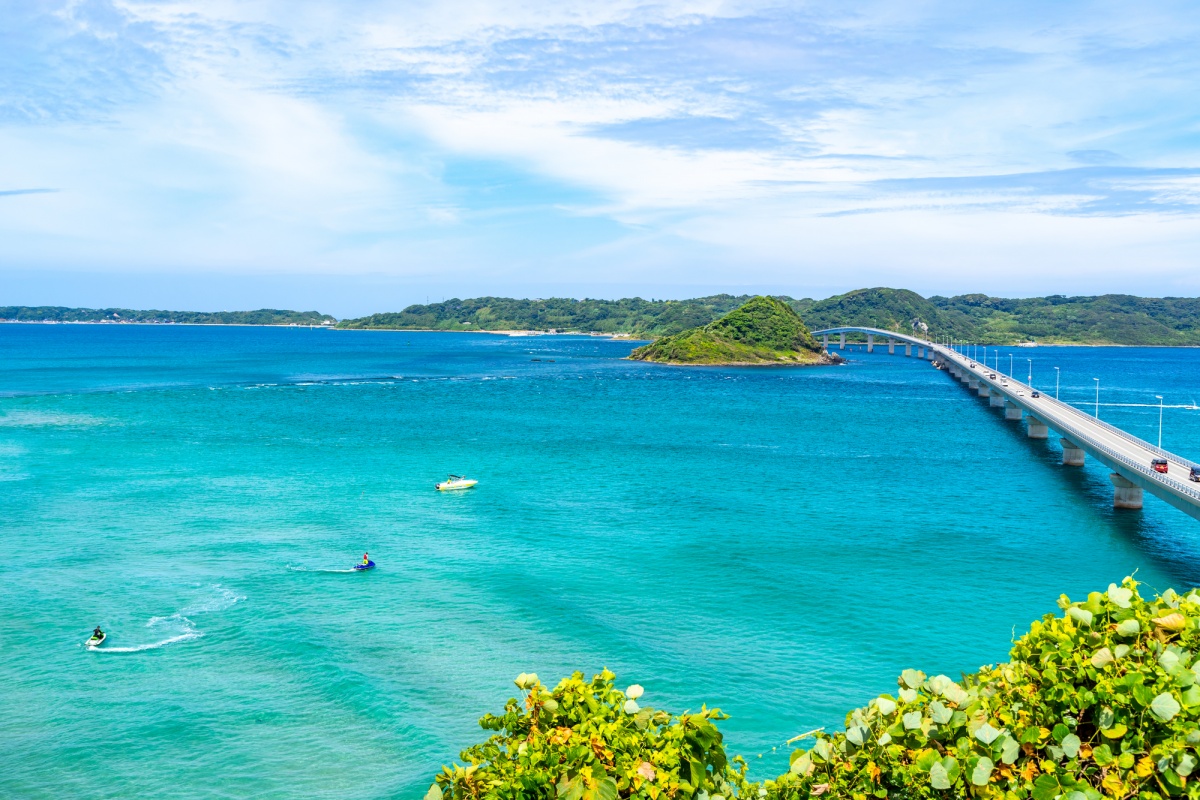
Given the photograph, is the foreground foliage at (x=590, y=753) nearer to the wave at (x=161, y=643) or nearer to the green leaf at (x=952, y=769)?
the green leaf at (x=952, y=769)

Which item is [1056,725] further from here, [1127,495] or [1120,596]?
[1127,495]

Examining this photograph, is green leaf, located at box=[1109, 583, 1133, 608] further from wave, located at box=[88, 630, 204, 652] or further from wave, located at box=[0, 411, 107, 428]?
wave, located at box=[0, 411, 107, 428]

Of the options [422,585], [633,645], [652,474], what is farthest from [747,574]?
[652,474]

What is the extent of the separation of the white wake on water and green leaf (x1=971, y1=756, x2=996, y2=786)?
1448 inches

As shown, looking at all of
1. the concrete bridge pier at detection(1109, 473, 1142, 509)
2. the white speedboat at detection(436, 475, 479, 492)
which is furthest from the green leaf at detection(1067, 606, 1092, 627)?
the concrete bridge pier at detection(1109, 473, 1142, 509)

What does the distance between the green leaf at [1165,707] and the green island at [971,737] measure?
0.7 inches

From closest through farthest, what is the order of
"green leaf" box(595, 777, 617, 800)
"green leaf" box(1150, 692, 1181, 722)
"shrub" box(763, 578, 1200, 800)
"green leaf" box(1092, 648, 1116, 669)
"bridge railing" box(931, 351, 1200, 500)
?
"green leaf" box(1150, 692, 1181, 722)
"shrub" box(763, 578, 1200, 800)
"green leaf" box(595, 777, 617, 800)
"green leaf" box(1092, 648, 1116, 669)
"bridge railing" box(931, 351, 1200, 500)

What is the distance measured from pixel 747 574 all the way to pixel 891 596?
25.0ft

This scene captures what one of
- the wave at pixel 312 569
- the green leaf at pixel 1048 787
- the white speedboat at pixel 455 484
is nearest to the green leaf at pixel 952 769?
the green leaf at pixel 1048 787

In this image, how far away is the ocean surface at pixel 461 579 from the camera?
106 feet

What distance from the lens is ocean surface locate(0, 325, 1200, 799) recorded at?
3241 centimetres

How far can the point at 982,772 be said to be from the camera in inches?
451

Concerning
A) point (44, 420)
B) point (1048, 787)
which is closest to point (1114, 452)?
point (1048, 787)

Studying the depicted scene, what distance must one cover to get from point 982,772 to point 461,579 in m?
39.4
